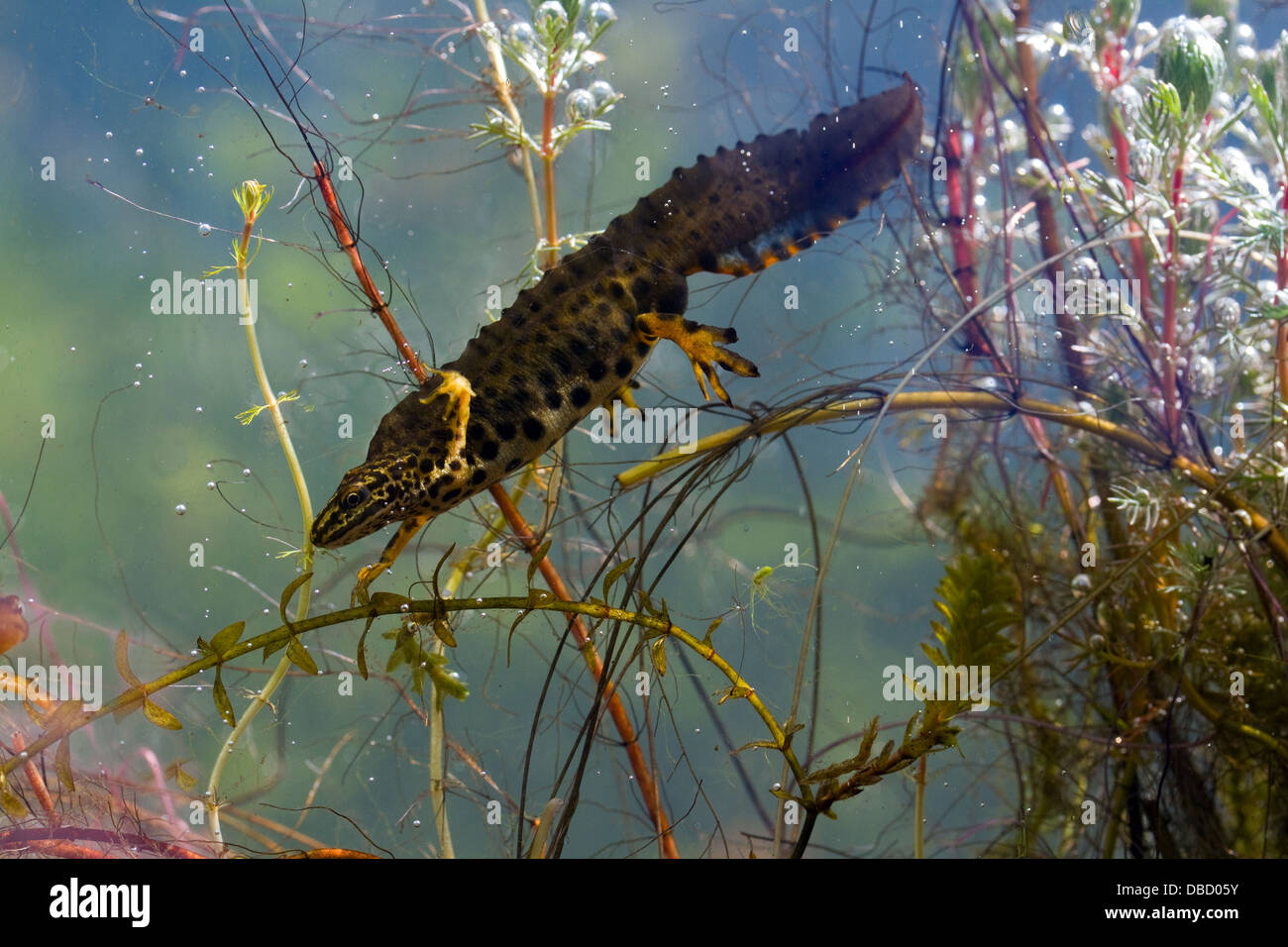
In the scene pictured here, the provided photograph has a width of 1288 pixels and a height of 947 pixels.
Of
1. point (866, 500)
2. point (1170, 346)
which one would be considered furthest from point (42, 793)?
point (1170, 346)

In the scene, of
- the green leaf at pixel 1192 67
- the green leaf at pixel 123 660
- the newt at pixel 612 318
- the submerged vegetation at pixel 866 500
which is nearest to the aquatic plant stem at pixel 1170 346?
the submerged vegetation at pixel 866 500

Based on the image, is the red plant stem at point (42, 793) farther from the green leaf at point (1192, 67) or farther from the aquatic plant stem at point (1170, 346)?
the green leaf at point (1192, 67)

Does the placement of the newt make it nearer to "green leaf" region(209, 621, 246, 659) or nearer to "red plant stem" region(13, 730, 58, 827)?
"green leaf" region(209, 621, 246, 659)

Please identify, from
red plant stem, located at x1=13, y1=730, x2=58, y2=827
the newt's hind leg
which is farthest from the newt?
red plant stem, located at x1=13, y1=730, x2=58, y2=827

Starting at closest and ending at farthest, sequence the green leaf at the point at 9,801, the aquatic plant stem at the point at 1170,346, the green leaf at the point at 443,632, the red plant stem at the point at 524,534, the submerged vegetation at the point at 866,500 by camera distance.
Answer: the green leaf at the point at 443,632
the green leaf at the point at 9,801
the red plant stem at the point at 524,534
the submerged vegetation at the point at 866,500
the aquatic plant stem at the point at 1170,346

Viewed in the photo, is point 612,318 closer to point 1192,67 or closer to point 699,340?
point 699,340
